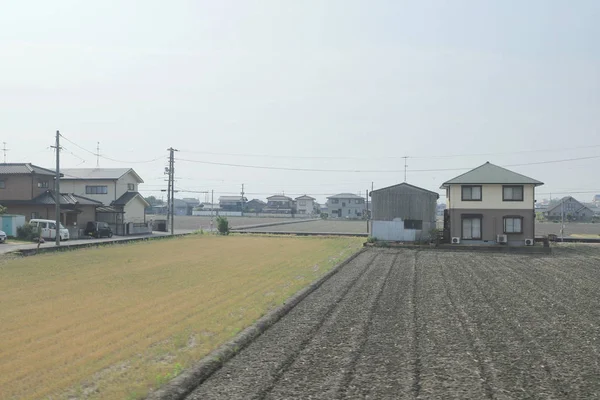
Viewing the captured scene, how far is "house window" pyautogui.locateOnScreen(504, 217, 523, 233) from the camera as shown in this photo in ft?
109

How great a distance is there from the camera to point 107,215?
4519cm

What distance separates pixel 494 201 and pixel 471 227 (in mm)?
2105

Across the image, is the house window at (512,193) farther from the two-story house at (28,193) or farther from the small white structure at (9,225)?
the small white structure at (9,225)

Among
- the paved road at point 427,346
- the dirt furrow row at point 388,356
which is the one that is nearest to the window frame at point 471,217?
the paved road at point 427,346

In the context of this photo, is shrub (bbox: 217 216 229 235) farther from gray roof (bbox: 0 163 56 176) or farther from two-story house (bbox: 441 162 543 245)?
two-story house (bbox: 441 162 543 245)

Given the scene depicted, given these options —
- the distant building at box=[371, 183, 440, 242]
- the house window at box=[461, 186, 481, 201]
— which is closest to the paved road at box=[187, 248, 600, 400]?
the house window at box=[461, 186, 481, 201]

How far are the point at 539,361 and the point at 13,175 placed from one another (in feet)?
124

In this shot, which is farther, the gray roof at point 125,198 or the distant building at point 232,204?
the distant building at point 232,204

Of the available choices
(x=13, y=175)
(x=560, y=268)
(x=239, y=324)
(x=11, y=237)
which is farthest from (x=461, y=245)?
(x=13, y=175)

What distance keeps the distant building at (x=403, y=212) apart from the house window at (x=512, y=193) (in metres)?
5.45

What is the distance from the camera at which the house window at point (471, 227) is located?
33750 millimetres

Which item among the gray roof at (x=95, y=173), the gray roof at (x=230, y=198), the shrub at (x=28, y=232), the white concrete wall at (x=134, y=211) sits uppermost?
Result: the gray roof at (x=230, y=198)

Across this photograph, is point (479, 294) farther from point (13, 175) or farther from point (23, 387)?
point (13, 175)

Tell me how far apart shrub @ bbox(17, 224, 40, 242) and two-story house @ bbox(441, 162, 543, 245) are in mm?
25393
